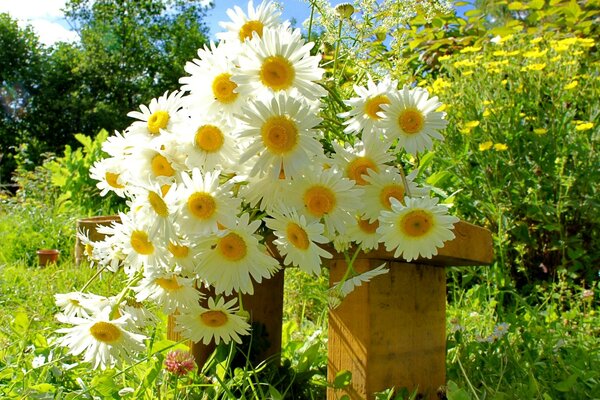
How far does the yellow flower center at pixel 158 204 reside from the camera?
3.81ft

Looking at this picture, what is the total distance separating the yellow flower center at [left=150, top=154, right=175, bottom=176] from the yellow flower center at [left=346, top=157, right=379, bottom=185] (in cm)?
36

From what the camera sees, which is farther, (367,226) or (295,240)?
(367,226)

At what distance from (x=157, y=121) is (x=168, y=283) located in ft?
1.14

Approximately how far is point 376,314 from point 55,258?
11.4 ft

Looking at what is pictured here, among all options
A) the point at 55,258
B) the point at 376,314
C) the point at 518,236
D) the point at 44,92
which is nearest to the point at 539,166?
the point at 518,236

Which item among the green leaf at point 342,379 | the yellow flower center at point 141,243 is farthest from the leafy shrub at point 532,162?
the yellow flower center at point 141,243

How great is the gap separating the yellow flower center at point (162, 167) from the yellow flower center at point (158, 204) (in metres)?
0.15

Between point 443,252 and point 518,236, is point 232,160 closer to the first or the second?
point 443,252

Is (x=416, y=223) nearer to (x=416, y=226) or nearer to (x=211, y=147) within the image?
(x=416, y=226)

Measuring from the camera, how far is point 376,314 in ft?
5.18

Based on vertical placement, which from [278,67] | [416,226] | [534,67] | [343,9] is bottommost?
[416,226]

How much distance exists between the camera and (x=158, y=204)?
3.82ft

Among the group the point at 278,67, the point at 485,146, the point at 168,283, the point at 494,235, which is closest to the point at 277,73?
the point at 278,67

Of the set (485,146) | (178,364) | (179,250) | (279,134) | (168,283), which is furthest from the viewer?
(485,146)
